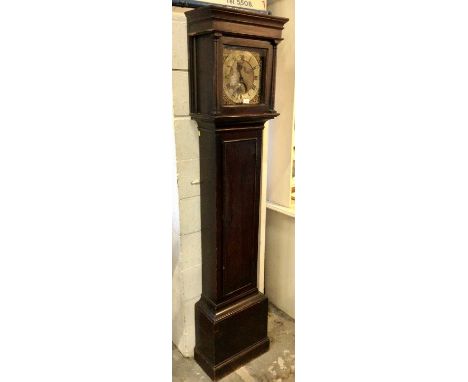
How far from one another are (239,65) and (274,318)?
1432mm

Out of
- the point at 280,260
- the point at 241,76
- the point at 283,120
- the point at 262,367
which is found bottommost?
the point at 262,367

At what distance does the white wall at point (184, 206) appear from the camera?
153cm

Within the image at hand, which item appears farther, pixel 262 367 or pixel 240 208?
pixel 262 367

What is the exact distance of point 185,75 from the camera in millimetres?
1563

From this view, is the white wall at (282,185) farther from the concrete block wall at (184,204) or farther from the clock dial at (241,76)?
the concrete block wall at (184,204)

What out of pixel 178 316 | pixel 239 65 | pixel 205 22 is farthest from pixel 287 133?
pixel 178 316

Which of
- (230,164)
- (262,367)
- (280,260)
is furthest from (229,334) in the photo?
(230,164)

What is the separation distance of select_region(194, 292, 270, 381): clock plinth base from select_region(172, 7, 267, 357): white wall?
6 centimetres

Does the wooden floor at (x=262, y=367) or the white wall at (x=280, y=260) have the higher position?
the white wall at (x=280, y=260)

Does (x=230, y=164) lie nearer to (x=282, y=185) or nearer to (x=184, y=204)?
(x=184, y=204)

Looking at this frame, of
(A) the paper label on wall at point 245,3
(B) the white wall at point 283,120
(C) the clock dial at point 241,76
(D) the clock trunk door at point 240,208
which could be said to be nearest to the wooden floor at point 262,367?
(D) the clock trunk door at point 240,208

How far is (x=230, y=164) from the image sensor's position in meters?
1.57

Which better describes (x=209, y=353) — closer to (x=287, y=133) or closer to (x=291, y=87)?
(x=287, y=133)

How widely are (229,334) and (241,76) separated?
1150mm
